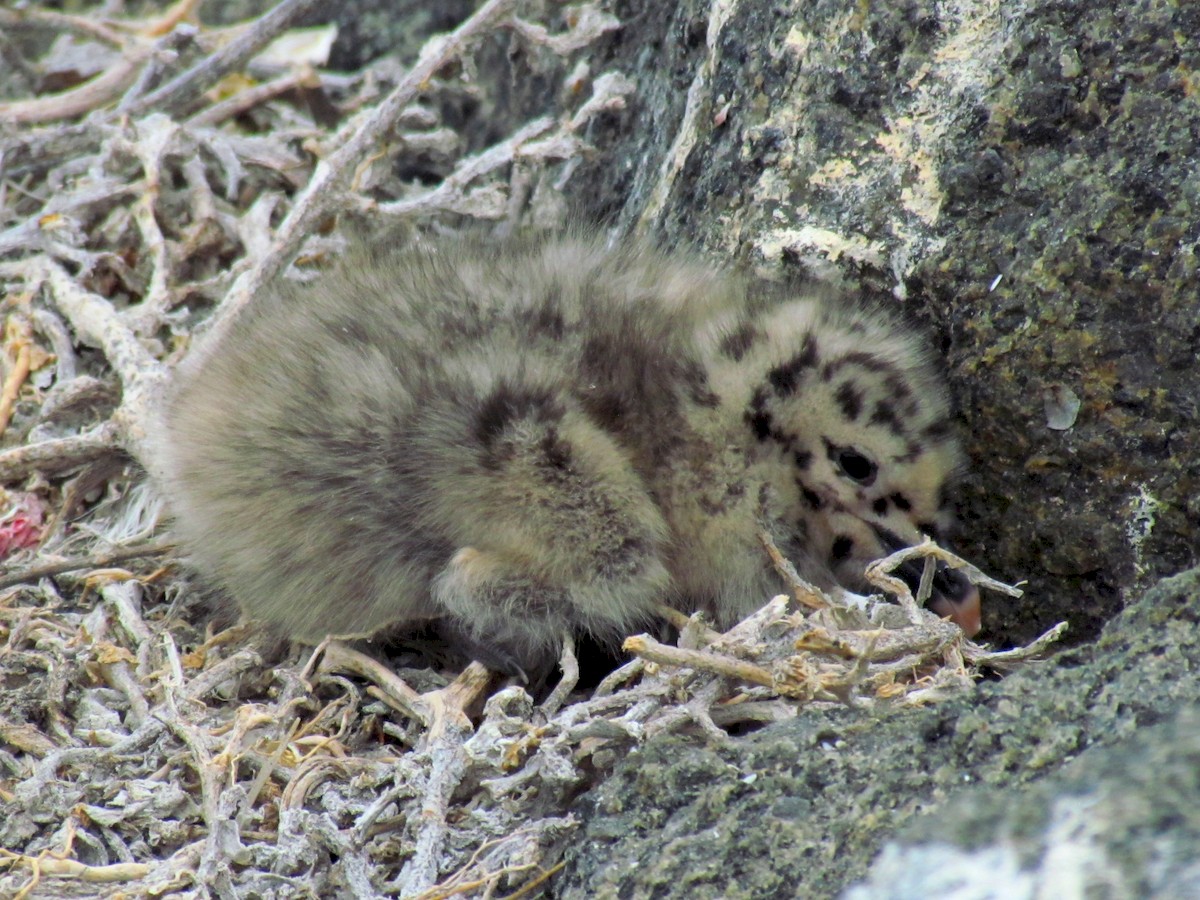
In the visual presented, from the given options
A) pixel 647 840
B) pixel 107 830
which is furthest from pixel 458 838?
pixel 107 830

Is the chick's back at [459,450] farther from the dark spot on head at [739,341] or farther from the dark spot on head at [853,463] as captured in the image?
the dark spot on head at [853,463]

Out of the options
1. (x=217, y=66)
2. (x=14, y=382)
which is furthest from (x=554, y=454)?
(x=217, y=66)

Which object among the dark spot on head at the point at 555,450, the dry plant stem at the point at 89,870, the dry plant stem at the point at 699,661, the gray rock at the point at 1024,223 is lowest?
the dry plant stem at the point at 89,870

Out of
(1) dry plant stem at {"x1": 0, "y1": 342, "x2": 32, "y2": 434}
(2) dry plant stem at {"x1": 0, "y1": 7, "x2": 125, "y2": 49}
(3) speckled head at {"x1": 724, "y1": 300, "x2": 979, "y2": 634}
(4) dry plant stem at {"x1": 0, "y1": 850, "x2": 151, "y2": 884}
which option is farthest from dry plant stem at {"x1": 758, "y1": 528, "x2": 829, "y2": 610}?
(2) dry plant stem at {"x1": 0, "y1": 7, "x2": 125, "y2": 49}

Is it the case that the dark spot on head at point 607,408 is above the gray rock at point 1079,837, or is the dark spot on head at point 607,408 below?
below

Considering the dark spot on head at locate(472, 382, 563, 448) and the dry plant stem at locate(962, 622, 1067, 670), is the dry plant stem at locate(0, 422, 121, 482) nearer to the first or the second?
the dark spot on head at locate(472, 382, 563, 448)

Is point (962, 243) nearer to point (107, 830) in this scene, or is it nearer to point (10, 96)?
point (107, 830)

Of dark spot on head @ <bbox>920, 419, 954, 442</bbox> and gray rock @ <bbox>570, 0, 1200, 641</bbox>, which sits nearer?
gray rock @ <bbox>570, 0, 1200, 641</bbox>

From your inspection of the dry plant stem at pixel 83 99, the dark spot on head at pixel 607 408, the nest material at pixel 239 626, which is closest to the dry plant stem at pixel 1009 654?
the nest material at pixel 239 626
